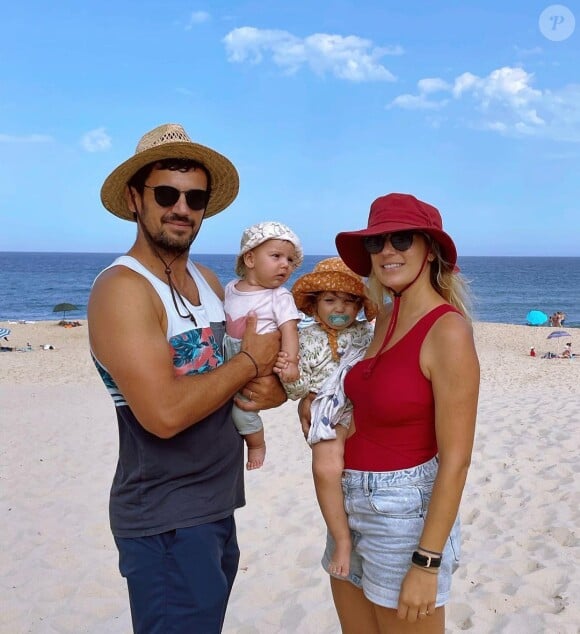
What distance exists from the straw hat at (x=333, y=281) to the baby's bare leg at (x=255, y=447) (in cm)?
74

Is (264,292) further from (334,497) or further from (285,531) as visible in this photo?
(285,531)

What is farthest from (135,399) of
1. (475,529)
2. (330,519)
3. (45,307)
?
(45,307)

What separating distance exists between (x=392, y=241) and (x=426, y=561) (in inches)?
46.7

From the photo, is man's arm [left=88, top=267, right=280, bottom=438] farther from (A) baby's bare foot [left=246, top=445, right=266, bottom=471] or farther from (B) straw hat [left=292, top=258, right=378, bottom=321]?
(B) straw hat [left=292, top=258, right=378, bottom=321]

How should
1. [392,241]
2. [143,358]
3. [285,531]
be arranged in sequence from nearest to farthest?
[143,358], [392,241], [285,531]

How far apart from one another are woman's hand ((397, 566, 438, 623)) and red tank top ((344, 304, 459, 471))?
38cm

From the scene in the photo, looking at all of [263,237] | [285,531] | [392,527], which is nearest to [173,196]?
[263,237]

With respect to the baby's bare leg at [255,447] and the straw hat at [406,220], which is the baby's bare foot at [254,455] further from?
the straw hat at [406,220]

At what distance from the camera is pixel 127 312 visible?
2.24m

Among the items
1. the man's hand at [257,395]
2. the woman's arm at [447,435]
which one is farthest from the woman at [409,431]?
the man's hand at [257,395]

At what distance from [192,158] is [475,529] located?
4.26m

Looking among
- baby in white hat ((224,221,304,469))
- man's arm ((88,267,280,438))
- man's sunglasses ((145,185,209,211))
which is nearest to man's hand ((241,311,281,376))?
baby in white hat ((224,221,304,469))

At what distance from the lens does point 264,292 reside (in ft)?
9.92

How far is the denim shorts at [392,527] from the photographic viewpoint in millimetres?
2346
